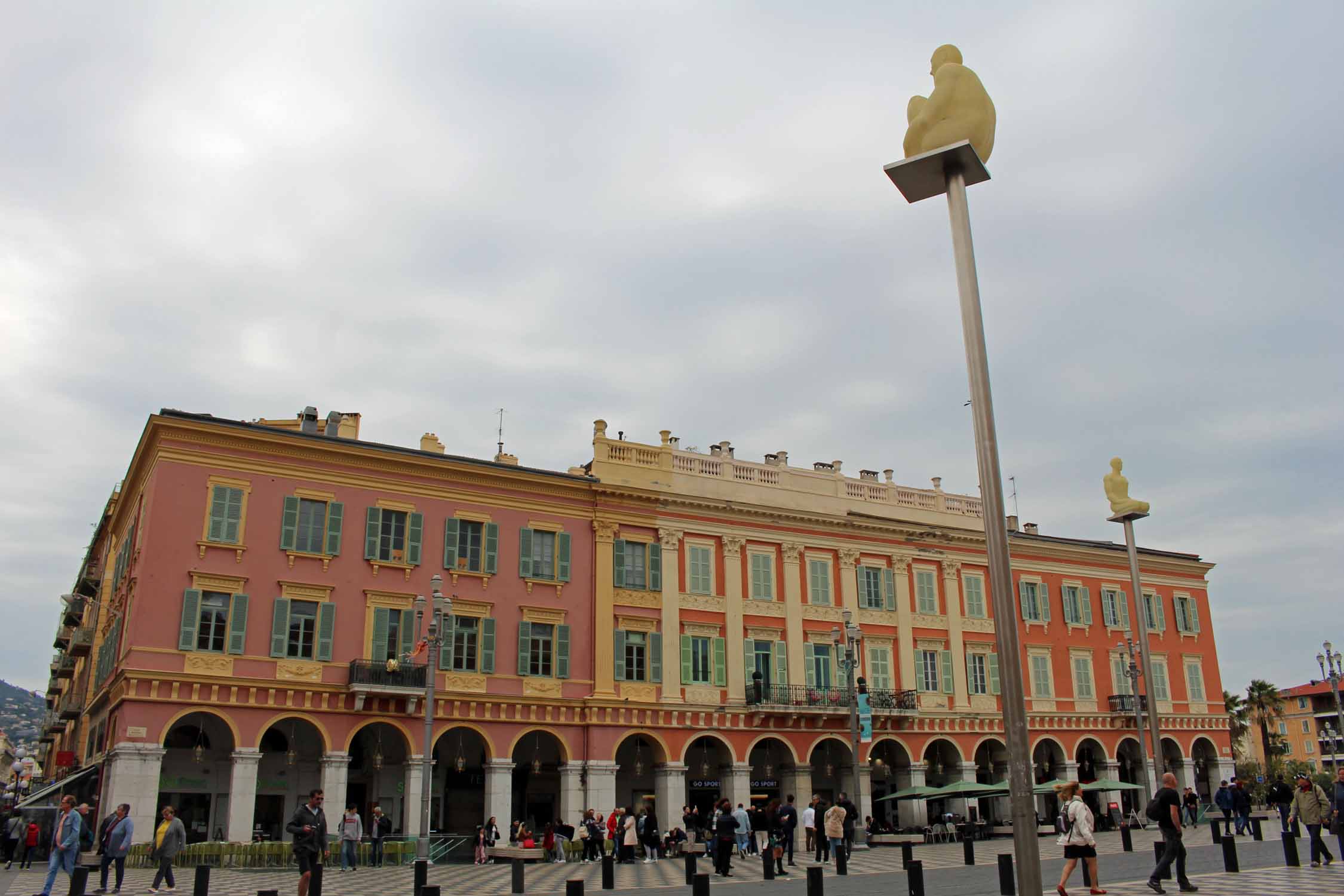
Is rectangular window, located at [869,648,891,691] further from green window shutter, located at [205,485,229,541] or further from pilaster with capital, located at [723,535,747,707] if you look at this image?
green window shutter, located at [205,485,229,541]

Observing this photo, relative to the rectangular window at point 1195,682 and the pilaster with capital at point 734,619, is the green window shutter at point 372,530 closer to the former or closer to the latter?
the pilaster with capital at point 734,619

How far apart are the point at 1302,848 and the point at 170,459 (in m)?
31.3

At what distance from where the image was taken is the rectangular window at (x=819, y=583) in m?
42.3

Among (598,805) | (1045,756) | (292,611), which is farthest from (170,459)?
(1045,756)

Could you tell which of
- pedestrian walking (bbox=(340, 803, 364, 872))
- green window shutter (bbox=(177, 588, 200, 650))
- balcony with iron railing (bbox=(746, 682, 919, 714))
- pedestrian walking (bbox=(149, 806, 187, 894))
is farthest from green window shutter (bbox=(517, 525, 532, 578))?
pedestrian walking (bbox=(149, 806, 187, 894))

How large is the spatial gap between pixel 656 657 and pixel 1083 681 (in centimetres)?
2122

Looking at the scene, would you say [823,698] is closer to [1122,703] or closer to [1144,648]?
[1144,648]

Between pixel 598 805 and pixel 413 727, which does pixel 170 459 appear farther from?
pixel 598 805

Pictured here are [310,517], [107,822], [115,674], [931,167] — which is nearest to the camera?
[931,167]

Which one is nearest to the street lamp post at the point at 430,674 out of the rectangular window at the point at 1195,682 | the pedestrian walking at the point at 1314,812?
the pedestrian walking at the point at 1314,812

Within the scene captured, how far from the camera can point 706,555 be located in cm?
4053

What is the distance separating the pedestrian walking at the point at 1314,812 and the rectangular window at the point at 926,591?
2406 centimetres

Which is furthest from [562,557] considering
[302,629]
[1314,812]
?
[1314,812]

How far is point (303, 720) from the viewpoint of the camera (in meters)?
32.5
